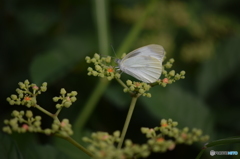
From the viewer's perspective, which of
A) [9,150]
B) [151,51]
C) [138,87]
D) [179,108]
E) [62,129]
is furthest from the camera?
[179,108]

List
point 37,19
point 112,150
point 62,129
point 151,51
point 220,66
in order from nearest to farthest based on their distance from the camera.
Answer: point 112,150 < point 62,129 < point 151,51 < point 220,66 < point 37,19

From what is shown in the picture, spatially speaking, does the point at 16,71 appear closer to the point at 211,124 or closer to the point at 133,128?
the point at 133,128

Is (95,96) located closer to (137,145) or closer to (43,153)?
(43,153)

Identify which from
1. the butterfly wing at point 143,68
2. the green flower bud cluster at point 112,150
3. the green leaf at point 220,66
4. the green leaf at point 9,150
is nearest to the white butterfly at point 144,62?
the butterfly wing at point 143,68

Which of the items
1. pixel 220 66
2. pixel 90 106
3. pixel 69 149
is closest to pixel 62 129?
pixel 69 149

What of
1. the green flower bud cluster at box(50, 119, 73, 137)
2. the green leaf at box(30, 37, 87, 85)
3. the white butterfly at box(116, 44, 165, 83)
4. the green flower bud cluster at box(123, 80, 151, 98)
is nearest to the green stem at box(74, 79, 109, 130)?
the green leaf at box(30, 37, 87, 85)

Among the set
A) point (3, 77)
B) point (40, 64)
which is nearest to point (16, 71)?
point (3, 77)

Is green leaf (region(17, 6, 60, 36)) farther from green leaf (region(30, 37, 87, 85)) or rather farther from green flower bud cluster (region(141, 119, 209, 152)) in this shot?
green flower bud cluster (region(141, 119, 209, 152))

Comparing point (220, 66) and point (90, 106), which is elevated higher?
point (220, 66)
